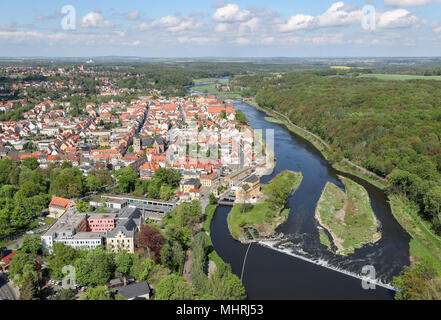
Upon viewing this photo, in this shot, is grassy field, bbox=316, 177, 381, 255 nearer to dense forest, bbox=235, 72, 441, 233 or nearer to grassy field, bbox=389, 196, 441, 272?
grassy field, bbox=389, 196, 441, 272

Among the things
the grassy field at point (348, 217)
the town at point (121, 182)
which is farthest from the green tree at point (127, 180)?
the grassy field at point (348, 217)

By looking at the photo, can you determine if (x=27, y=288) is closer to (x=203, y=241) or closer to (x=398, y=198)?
(x=203, y=241)

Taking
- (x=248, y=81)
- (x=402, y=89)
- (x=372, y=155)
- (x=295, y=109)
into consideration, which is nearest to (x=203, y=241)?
(x=372, y=155)

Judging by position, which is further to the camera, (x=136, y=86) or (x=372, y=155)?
(x=136, y=86)

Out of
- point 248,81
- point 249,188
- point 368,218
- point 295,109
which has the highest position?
point 248,81

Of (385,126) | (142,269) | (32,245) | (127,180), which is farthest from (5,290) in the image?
(385,126)

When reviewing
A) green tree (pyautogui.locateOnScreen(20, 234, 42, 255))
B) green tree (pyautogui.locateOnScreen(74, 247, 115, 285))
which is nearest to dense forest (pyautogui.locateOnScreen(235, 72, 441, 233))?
green tree (pyautogui.locateOnScreen(74, 247, 115, 285))

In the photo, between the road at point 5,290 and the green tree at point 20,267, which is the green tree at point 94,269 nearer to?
the green tree at point 20,267
